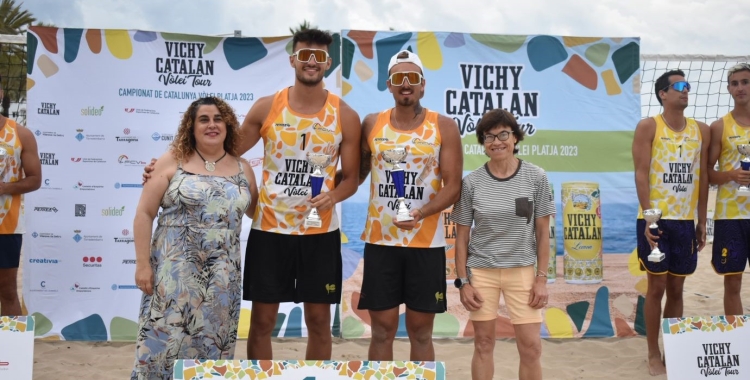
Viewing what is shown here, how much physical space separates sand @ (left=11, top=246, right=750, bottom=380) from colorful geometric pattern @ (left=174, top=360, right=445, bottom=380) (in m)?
2.37

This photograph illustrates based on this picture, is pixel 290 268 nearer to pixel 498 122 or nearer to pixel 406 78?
pixel 406 78

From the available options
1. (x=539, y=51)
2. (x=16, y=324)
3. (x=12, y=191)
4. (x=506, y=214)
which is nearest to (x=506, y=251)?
(x=506, y=214)

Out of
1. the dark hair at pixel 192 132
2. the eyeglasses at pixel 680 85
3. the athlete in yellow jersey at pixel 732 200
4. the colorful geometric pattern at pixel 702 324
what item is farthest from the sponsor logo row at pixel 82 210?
the athlete in yellow jersey at pixel 732 200

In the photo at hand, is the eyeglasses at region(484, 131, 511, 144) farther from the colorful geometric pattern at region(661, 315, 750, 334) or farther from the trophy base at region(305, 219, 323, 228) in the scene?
the colorful geometric pattern at region(661, 315, 750, 334)

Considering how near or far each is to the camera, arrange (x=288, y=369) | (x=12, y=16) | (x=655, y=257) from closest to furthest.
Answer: (x=288, y=369) < (x=655, y=257) < (x=12, y=16)

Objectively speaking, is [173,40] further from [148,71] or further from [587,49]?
[587,49]

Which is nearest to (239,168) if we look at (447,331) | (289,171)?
(289,171)

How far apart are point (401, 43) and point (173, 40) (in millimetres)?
1965

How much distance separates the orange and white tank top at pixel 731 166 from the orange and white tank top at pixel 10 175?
16.4ft

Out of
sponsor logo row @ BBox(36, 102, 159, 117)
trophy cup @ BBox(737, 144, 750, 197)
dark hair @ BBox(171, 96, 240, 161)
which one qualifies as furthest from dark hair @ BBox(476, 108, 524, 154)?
sponsor logo row @ BBox(36, 102, 159, 117)

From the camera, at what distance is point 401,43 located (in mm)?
6160

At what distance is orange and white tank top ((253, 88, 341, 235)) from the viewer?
3.86m

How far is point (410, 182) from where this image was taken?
3.92 metres

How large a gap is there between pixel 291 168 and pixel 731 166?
3.28 m
